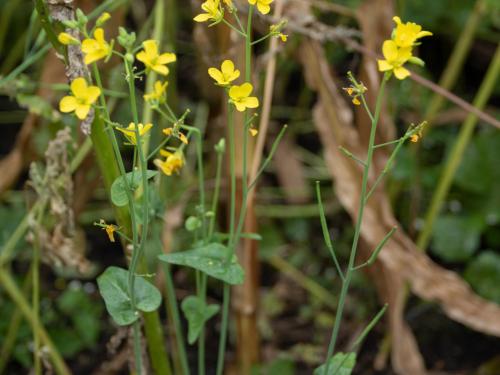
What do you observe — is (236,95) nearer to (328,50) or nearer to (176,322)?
(176,322)

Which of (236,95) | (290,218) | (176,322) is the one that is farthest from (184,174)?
(236,95)

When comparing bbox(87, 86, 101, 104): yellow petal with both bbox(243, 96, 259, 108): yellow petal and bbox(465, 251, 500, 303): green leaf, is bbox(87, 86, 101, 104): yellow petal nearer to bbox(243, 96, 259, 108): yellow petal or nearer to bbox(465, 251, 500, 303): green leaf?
bbox(243, 96, 259, 108): yellow petal

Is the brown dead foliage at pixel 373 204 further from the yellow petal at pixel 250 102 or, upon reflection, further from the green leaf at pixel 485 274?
the yellow petal at pixel 250 102

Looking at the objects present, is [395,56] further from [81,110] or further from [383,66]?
[81,110]

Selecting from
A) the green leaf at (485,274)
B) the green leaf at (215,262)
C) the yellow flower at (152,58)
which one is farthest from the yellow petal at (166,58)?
the green leaf at (485,274)

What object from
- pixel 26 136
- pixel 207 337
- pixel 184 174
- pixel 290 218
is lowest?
pixel 207 337

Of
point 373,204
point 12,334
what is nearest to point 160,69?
point 373,204

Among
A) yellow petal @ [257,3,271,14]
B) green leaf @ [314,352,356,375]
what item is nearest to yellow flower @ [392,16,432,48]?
yellow petal @ [257,3,271,14]
